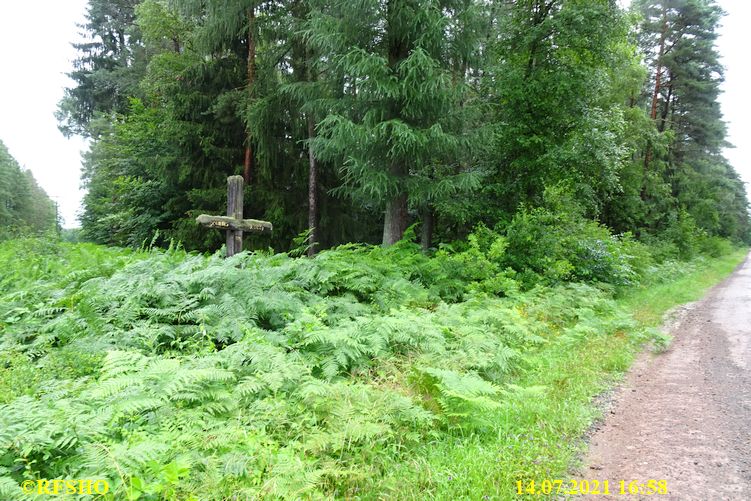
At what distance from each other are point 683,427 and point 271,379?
12.4 feet

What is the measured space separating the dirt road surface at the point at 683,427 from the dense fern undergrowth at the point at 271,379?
0.34 meters

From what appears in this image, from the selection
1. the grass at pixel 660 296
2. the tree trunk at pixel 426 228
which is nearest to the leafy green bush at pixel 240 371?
the grass at pixel 660 296

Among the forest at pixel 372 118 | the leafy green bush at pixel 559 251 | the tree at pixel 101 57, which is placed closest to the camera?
the forest at pixel 372 118

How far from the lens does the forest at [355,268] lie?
9.93ft

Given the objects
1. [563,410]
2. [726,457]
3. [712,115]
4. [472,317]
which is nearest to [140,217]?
[472,317]

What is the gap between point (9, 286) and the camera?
7.04 meters

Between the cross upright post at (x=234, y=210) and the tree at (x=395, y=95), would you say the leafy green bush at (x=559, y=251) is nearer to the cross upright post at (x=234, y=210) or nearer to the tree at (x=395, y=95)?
the tree at (x=395, y=95)

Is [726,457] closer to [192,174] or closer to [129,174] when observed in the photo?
[192,174]

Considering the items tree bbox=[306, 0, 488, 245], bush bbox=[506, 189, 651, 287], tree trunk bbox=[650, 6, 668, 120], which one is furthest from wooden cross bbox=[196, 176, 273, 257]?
tree trunk bbox=[650, 6, 668, 120]

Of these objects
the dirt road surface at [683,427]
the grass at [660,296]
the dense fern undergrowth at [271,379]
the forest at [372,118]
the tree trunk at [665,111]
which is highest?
the tree trunk at [665,111]

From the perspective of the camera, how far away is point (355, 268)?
309 inches

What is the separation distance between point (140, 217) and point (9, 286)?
879 centimetres

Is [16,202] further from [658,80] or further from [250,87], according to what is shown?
[658,80]

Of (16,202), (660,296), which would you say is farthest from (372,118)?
(16,202)
